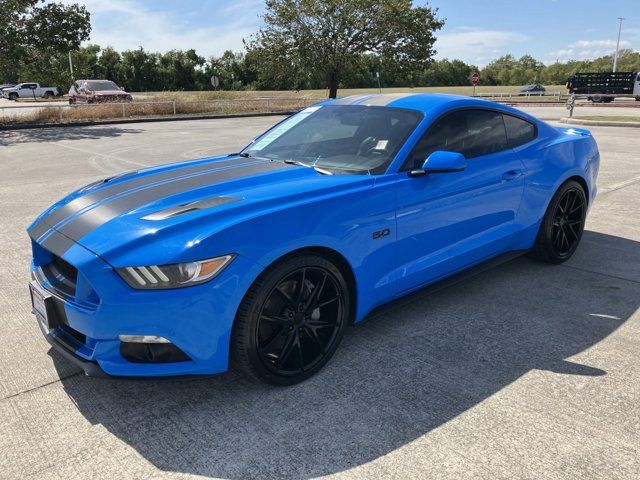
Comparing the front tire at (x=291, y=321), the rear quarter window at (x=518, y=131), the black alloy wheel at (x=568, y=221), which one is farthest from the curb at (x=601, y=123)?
the front tire at (x=291, y=321)

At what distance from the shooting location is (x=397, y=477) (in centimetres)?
235

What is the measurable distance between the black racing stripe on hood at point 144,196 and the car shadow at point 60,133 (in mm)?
14271

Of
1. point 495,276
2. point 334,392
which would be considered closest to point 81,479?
point 334,392

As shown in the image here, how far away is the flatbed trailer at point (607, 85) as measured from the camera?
36906 mm

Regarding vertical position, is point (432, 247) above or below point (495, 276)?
above

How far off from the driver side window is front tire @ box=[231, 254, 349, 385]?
1.01m

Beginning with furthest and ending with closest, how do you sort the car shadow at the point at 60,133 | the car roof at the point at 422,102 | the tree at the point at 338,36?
1. the tree at the point at 338,36
2. the car shadow at the point at 60,133
3. the car roof at the point at 422,102

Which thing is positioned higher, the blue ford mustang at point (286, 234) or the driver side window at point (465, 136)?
the driver side window at point (465, 136)

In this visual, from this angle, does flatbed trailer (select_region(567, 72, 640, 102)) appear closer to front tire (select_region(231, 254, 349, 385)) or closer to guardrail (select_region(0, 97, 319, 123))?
guardrail (select_region(0, 97, 319, 123))

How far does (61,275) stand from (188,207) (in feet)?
2.58

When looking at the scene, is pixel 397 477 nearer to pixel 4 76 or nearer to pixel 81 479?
pixel 81 479

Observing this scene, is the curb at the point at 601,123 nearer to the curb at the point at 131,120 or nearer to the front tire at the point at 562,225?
the curb at the point at 131,120

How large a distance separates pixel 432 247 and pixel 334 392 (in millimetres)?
1234

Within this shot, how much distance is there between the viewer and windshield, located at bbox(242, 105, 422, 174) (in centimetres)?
362
